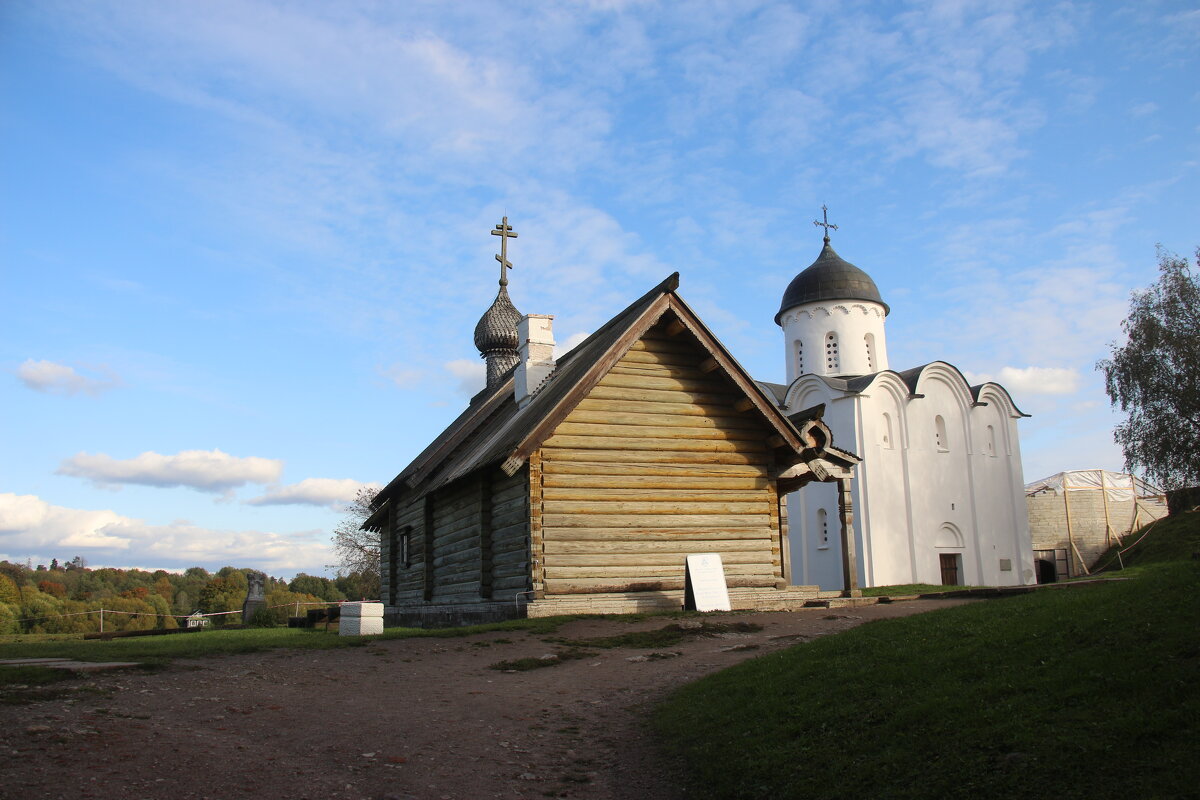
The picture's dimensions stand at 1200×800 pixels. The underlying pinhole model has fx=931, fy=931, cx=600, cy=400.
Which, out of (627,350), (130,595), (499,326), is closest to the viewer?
(627,350)

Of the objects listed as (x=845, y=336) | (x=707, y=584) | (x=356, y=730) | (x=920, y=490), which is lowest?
(x=356, y=730)

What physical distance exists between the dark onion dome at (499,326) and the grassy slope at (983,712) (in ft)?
89.1

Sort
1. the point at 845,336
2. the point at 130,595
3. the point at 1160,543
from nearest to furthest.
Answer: the point at 1160,543, the point at 845,336, the point at 130,595

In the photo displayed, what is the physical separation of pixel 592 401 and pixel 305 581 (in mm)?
93060

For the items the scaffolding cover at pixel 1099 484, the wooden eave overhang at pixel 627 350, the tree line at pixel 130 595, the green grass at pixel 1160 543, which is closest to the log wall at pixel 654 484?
the wooden eave overhang at pixel 627 350

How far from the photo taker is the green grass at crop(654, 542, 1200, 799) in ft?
17.8

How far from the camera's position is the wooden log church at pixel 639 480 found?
1720 cm

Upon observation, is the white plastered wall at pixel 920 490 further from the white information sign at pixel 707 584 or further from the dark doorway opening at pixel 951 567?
the white information sign at pixel 707 584

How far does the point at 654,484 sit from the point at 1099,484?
143 feet

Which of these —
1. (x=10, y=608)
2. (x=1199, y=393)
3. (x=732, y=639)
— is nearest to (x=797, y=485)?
(x=732, y=639)

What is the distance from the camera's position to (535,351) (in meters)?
22.1

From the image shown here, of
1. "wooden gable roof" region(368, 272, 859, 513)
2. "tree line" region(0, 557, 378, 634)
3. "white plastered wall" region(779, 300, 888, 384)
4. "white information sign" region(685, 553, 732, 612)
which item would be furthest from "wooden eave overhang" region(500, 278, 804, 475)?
"white plastered wall" region(779, 300, 888, 384)

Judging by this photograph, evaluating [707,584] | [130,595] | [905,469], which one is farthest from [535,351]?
[130,595]

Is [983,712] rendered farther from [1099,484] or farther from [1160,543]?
[1099,484]
